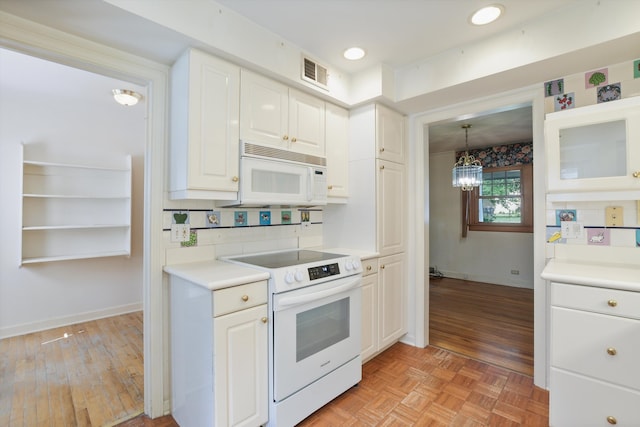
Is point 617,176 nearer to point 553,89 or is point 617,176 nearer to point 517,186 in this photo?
point 553,89

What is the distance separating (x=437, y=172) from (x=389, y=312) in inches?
156

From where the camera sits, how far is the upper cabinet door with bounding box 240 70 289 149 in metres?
1.93

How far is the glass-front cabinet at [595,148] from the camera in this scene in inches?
63.2

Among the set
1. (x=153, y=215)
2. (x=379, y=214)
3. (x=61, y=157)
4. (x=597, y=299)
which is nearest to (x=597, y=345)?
(x=597, y=299)

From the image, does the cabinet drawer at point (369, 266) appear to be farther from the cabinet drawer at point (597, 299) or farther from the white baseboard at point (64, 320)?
the white baseboard at point (64, 320)

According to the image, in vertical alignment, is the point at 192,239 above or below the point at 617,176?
below

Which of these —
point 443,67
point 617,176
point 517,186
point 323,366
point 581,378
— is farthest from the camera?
point 517,186

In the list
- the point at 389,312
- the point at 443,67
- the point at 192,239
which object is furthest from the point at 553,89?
the point at 192,239

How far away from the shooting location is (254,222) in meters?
2.38

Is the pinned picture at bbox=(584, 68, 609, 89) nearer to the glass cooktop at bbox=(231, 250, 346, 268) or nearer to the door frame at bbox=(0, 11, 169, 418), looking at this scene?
the glass cooktop at bbox=(231, 250, 346, 268)

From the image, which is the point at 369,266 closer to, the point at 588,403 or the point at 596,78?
the point at 588,403

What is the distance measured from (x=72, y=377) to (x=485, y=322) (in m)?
3.90

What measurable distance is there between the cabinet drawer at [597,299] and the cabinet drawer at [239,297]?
1542mm

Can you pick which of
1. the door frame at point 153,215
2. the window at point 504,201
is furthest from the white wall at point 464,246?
the door frame at point 153,215
